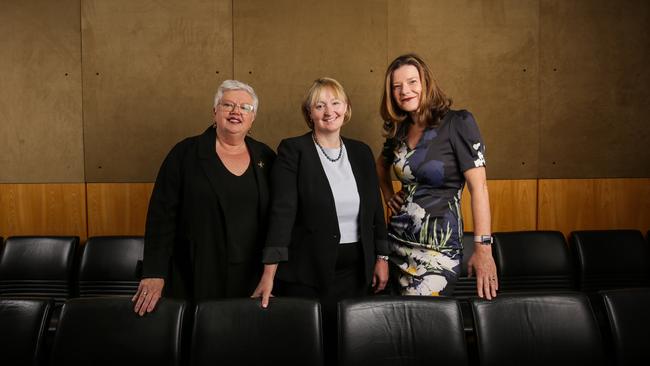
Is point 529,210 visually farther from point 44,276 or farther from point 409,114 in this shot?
point 44,276

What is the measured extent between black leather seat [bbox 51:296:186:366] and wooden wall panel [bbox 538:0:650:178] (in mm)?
2935

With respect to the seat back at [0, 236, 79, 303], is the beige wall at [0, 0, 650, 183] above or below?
above

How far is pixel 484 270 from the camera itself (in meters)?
1.85

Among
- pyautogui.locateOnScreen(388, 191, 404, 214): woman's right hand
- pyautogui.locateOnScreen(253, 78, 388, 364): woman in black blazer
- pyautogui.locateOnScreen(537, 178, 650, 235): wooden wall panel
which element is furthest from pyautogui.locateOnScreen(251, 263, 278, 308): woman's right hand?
pyautogui.locateOnScreen(537, 178, 650, 235): wooden wall panel

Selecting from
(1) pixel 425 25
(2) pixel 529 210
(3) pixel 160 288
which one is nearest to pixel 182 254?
(3) pixel 160 288

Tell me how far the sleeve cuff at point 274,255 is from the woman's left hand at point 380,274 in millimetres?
424

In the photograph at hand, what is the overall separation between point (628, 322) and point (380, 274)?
909 millimetres

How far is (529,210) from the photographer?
3670mm

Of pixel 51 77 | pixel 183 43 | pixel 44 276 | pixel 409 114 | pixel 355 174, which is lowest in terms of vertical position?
pixel 44 276

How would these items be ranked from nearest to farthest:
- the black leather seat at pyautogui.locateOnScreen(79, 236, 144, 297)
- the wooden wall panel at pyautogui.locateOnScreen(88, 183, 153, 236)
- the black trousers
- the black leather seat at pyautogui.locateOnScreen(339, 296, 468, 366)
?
the black leather seat at pyautogui.locateOnScreen(339, 296, 468, 366) → the black trousers → the black leather seat at pyautogui.locateOnScreen(79, 236, 144, 297) → the wooden wall panel at pyautogui.locateOnScreen(88, 183, 153, 236)

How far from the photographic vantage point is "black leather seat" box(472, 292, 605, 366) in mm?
1620

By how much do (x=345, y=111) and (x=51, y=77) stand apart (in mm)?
2435

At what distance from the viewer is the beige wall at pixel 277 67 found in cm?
343

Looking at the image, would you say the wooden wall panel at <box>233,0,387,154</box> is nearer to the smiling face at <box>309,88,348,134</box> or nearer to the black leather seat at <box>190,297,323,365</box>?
the smiling face at <box>309,88,348,134</box>
